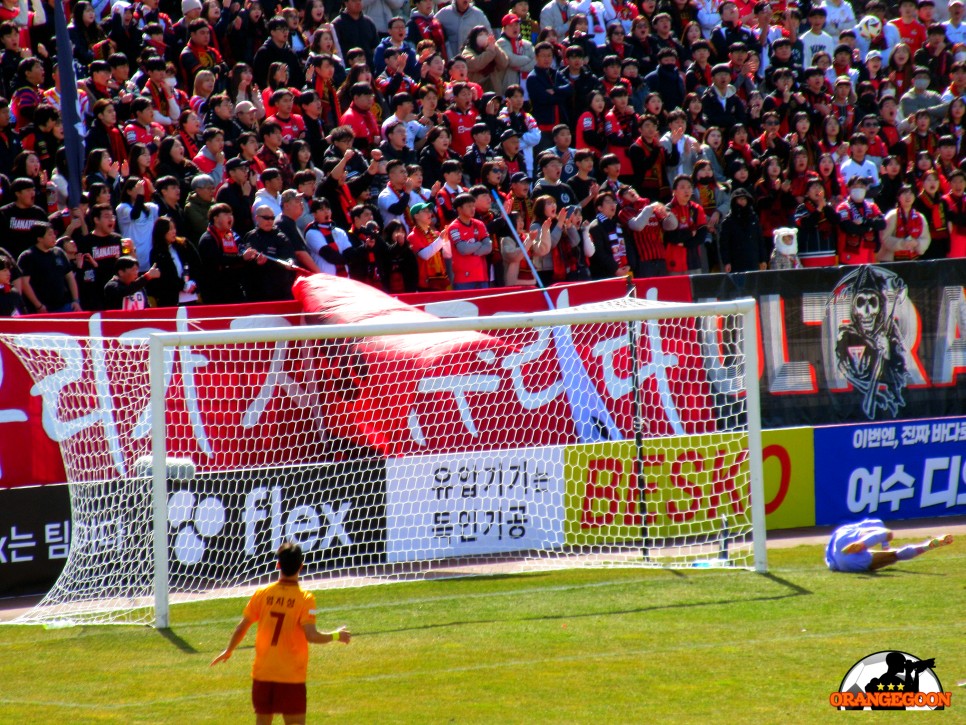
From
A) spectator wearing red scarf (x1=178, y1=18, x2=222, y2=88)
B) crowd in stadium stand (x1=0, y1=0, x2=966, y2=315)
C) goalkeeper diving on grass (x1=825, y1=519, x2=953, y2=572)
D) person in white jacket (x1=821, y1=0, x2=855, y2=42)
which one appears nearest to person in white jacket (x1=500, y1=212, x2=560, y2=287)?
crowd in stadium stand (x1=0, y1=0, x2=966, y2=315)

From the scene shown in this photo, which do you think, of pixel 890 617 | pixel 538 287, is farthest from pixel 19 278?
pixel 890 617

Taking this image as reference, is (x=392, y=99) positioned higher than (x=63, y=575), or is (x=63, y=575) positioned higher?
(x=392, y=99)

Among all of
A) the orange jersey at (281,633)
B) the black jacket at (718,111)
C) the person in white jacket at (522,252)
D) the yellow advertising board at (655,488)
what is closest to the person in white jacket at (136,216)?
the person in white jacket at (522,252)

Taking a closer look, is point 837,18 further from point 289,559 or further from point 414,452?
point 289,559

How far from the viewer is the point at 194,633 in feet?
28.9

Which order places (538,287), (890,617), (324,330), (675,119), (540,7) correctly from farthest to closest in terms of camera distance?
(540,7) < (675,119) < (538,287) < (324,330) < (890,617)

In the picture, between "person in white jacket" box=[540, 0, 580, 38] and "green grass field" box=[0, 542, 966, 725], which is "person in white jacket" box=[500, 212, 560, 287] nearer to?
"green grass field" box=[0, 542, 966, 725]

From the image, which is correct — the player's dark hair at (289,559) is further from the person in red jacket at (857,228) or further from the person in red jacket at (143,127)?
the person in red jacket at (857,228)

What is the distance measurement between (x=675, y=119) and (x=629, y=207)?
1828 mm

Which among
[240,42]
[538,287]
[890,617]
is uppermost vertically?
[240,42]

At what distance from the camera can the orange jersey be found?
5.80m

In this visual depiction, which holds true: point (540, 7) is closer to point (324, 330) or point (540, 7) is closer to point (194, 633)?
Result: point (324, 330)

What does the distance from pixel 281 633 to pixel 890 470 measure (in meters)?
8.12

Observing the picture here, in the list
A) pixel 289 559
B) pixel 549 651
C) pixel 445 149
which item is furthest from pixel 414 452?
pixel 289 559
